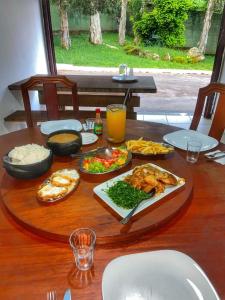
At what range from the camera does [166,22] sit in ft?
12.0

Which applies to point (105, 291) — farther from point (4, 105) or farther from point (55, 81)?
point (4, 105)

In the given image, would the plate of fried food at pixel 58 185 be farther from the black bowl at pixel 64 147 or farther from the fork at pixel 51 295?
the fork at pixel 51 295

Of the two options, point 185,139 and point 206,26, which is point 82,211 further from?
point 206,26

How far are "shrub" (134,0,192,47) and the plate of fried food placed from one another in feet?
11.1

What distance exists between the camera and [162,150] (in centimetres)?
112

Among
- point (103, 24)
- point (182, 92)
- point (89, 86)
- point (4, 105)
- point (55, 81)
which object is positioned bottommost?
point (182, 92)

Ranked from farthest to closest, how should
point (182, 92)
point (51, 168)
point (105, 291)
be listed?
point (182, 92) < point (51, 168) < point (105, 291)

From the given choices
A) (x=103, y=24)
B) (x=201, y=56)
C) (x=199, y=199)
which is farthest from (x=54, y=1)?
(x=199, y=199)

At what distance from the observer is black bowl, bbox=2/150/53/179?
90cm

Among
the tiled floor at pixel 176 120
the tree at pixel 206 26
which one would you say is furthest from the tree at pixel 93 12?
the tree at pixel 206 26

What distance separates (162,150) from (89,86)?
1.94 metres

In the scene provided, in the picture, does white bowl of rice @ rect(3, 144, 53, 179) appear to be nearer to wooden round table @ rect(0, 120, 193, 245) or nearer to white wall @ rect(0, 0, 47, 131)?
wooden round table @ rect(0, 120, 193, 245)

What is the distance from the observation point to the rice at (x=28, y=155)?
0.94 m

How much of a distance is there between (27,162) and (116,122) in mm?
515
